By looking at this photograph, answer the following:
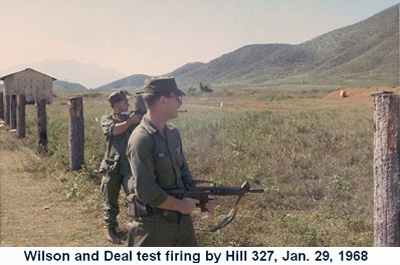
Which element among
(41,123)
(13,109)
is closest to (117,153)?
(41,123)

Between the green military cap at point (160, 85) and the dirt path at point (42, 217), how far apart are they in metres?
2.87

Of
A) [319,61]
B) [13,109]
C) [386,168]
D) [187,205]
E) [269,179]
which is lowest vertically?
[269,179]

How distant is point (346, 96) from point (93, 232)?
119 feet

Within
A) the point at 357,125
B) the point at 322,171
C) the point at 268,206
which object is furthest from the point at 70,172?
the point at 357,125

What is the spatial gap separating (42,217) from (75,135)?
252cm

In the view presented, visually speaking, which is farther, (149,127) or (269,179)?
(269,179)

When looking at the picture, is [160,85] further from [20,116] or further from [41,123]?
[20,116]

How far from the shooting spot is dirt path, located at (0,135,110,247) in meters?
5.68

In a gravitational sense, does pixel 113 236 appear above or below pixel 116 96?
below

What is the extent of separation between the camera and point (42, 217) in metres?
6.54

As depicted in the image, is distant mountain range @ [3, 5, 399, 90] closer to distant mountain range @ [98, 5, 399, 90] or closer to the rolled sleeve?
distant mountain range @ [98, 5, 399, 90]

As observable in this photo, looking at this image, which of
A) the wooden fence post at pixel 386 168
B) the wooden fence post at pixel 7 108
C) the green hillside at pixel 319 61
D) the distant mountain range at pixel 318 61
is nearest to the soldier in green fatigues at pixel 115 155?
the wooden fence post at pixel 386 168

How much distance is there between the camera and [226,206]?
21.9 feet

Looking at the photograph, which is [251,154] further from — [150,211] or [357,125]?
[150,211]
